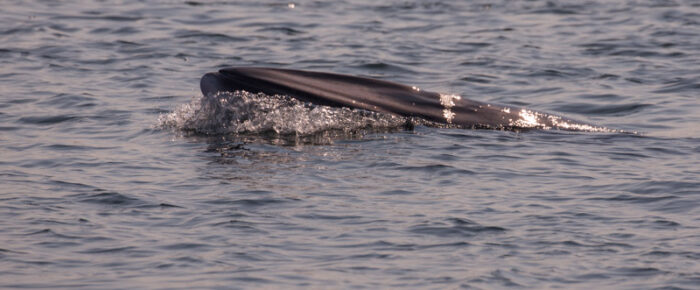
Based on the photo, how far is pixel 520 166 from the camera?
33.8 feet

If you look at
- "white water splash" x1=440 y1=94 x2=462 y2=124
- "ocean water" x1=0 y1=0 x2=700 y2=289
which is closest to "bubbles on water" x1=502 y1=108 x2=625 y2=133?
"ocean water" x1=0 y1=0 x2=700 y2=289

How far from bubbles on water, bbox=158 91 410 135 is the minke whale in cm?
6

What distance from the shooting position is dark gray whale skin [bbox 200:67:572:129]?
1129cm

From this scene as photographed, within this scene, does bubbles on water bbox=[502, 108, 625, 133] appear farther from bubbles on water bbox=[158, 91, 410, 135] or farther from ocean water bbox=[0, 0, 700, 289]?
bubbles on water bbox=[158, 91, 410, 135]

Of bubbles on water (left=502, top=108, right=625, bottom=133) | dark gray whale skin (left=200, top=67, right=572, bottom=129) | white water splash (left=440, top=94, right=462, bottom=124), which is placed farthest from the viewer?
bubbles on water (left=502, top=108, right=625, bottom=133)

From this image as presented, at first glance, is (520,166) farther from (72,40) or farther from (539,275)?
(72,40)

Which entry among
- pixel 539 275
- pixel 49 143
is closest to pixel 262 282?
pixel 539 275

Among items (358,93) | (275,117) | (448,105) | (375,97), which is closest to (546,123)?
(448,105)

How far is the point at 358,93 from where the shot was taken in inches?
452

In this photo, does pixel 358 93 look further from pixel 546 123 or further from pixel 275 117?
pixel 546 123

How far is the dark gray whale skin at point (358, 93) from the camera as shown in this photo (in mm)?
11289

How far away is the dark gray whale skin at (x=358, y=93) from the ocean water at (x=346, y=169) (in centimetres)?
13

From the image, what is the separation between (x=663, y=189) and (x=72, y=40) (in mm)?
11520

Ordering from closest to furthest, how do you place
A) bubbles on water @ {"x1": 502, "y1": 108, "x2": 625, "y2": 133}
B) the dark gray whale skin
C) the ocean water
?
1. the ocean water
2. the dark gray whale skin
3. bubbles on water @ {"x1": 502, "y1": 108, "x2": 625, "y2": 133}
